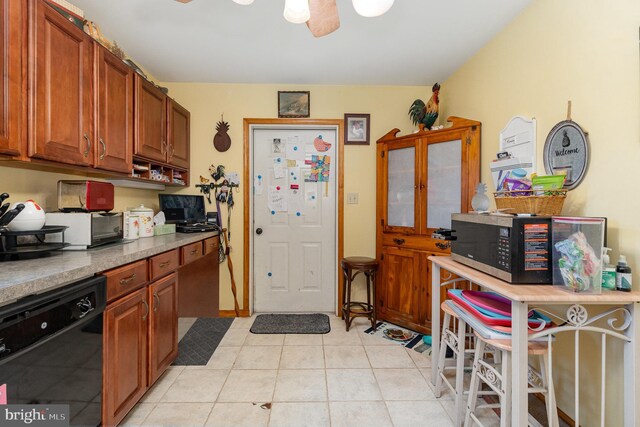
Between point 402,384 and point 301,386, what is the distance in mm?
663

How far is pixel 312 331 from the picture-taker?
264 cm

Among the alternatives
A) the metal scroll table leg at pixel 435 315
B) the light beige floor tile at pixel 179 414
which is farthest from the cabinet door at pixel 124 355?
the metal scroll table leg at pixel 435 315

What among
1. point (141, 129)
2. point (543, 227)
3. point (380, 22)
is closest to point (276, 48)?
point (380, 22)

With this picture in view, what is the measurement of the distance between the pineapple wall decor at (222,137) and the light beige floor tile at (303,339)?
1.95 m

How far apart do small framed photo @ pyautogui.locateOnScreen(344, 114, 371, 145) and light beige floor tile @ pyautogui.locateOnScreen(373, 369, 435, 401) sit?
82.8 inches

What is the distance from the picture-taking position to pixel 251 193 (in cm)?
299

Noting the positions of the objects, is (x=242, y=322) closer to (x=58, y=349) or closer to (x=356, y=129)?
(x=58, y=349)

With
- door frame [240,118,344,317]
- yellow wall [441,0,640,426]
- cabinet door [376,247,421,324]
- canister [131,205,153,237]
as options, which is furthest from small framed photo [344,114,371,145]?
canister [131,205,153,237]

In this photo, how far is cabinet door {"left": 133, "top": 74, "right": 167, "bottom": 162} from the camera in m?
2.05

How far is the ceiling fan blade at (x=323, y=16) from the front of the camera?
129 cm

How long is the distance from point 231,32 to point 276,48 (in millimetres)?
367

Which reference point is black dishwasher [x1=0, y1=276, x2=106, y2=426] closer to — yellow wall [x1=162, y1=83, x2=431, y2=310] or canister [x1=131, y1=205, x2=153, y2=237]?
canister [x1=131, y1=205, x2=153, y2=237]

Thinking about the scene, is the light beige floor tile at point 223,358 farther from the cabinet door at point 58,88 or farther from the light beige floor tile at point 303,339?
the cabinet door at point 58,88

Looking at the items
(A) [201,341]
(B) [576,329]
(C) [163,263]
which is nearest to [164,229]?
(C) [163,263]
